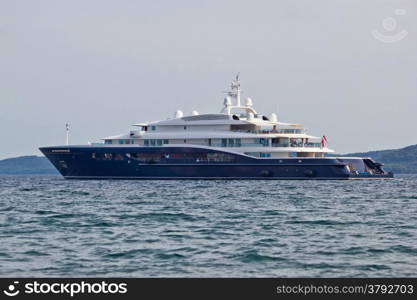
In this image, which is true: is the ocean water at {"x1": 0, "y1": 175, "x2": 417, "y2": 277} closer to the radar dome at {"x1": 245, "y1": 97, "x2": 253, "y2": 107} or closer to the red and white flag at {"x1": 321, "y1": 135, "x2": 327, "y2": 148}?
the red and white flag at {"x1": 321, "y1": 135, "x2": 327, "y2": 148}

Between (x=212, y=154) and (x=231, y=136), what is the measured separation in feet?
8.93

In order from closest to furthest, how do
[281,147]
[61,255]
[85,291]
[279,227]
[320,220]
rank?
1. [85,291]
2. [61,255]
3. [279,227]
4. [320,220]
5. [281,147]

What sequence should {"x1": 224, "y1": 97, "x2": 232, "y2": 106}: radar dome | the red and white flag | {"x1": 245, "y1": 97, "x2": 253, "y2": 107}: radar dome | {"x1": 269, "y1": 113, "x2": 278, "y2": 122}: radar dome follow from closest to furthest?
the red and white flag < {"x1": 224, "y1": 97, "x2": 232, "y2": 106}: radar dome < {"x1": 269, "y1": 113, "x2": 278, "y2": 122}: radar dome < {"x1": 245, "y1": 97, "x2": 253, "y2": 107}: radar dome

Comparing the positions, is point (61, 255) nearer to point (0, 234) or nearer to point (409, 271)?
point (0, 234)

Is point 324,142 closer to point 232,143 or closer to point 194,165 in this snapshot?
point 232,143

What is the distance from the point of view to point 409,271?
19.0 metres

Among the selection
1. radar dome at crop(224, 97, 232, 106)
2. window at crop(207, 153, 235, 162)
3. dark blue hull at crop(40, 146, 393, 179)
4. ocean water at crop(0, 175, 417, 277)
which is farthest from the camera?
radar dome at crop(224, 97, 232, 106)

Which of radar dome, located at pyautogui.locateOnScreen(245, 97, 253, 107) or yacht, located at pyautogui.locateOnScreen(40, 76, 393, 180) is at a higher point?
radar dome, located at pyautogui.locateOnScreen(245, 97, 253, 107)

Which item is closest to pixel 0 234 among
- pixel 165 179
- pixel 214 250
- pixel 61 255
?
pixel 61 255

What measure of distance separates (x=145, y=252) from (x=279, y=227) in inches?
307

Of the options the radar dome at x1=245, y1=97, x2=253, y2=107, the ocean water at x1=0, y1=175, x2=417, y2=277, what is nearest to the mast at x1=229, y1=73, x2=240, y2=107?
the radar dome at x1=245, y1=97, x2=253, y2=107

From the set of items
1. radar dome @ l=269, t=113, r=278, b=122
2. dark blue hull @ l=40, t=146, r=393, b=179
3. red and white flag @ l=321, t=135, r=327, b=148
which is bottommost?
dark blue hull @ l=40, t=146, r=393, b=179

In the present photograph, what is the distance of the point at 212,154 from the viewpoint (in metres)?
76.9

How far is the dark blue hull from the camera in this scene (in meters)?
75.6
